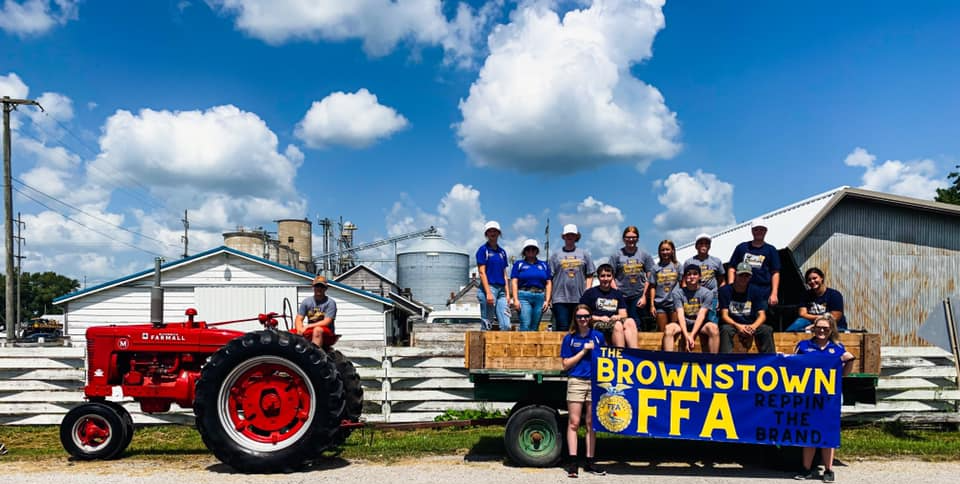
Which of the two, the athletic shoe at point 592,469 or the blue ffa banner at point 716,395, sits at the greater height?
the blue ffa banner at point 716,395

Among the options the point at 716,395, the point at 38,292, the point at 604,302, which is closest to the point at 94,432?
the point at 604,302

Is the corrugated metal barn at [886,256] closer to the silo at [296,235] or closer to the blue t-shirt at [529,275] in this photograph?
the blue t-shirt at [529,275]

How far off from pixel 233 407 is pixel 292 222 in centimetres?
4209

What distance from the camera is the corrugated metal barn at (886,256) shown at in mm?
15453

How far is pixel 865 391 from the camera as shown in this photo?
6504mm

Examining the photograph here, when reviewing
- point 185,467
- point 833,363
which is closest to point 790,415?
point 833,363

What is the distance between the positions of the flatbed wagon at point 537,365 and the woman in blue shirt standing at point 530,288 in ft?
3.54

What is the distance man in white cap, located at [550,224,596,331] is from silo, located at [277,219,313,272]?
40.5 metres

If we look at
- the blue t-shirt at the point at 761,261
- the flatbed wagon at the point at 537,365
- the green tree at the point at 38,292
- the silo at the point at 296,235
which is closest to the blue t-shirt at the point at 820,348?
the flatbed wagon at the point at 537,365

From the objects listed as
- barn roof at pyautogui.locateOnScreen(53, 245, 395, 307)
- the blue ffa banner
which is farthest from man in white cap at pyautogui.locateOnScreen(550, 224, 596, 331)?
barn roof at pyautogui.locateOnScreen(53, 245, 395, 307)

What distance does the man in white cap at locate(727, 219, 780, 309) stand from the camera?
23.8 feet

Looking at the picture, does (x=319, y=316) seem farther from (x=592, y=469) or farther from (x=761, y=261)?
(x=761, y=261)

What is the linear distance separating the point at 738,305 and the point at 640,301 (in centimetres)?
108

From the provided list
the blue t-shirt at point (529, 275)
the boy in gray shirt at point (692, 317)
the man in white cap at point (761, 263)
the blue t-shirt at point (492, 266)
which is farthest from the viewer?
the blue t-shirt at point (492, 266)
